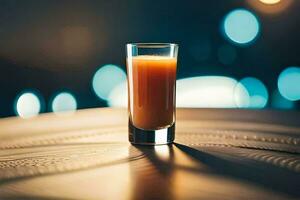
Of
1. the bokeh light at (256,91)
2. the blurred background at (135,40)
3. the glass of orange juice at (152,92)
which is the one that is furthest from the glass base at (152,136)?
the bokeh light at (256,91)

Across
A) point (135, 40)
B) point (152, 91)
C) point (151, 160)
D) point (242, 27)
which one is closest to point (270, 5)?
point (242, 27)

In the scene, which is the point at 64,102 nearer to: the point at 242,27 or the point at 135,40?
the point at 135,40

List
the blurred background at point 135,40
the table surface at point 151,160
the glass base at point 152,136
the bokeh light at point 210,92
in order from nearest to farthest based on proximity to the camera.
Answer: the table surface at point 151,160 → the glass base at point 152,136 → the blurred background at point 135,40 → the bokeh light at point 210,92

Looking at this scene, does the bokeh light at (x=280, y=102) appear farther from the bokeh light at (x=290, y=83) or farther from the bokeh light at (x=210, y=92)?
the bokeh light at (x=210, y=92)

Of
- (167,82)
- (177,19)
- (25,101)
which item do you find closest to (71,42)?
(25,101)

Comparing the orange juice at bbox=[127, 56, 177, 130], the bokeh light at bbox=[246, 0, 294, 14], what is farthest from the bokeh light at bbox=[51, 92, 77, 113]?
the orange juice at bbox=[127, 56, 177, 130]

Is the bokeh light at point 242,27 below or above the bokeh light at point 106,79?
above

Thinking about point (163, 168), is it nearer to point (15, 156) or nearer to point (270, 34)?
point (15, 156)
